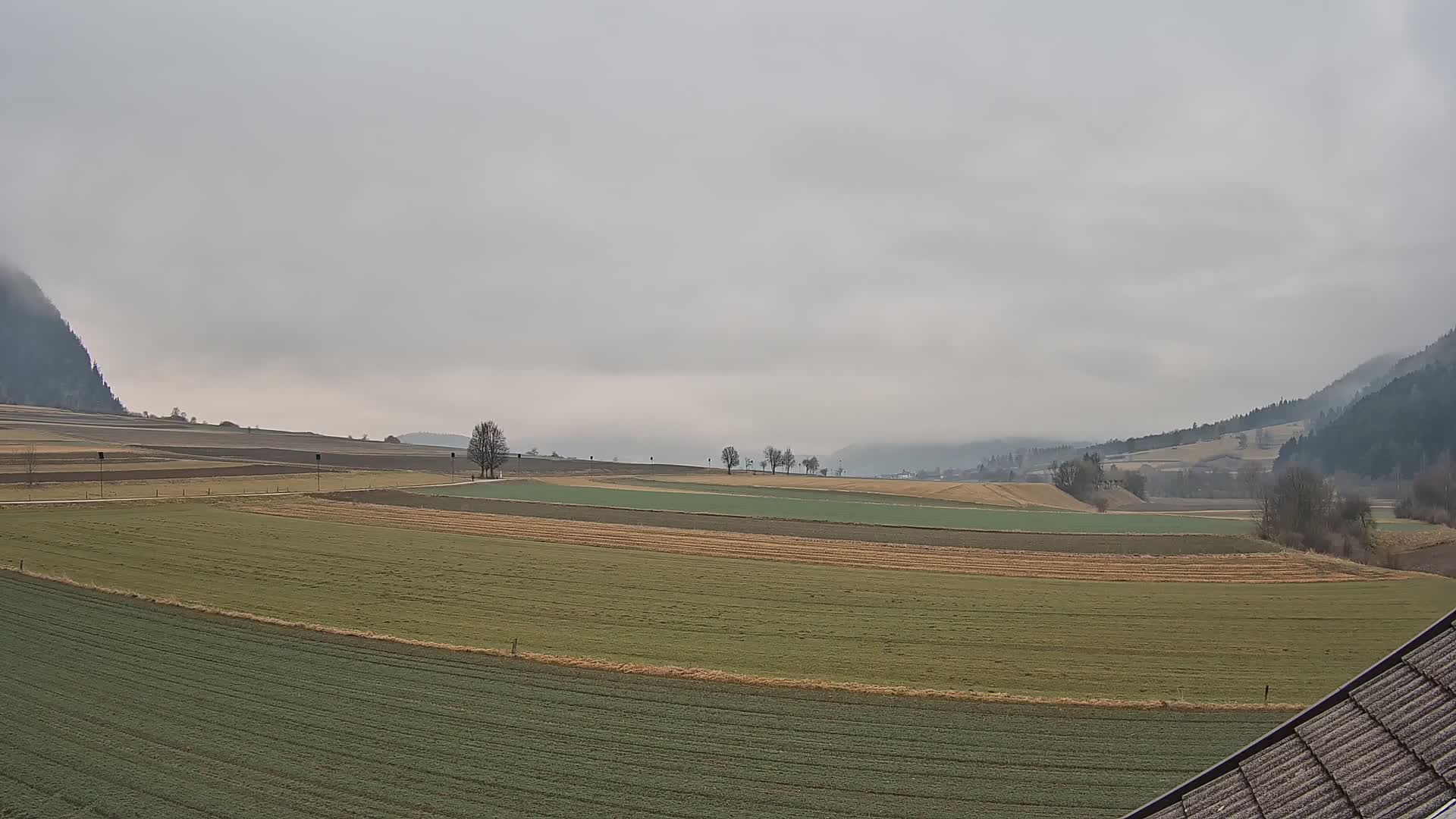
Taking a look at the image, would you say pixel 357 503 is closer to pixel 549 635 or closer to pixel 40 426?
pixel 549 635

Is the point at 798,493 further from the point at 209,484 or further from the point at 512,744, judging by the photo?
the point at 512,744

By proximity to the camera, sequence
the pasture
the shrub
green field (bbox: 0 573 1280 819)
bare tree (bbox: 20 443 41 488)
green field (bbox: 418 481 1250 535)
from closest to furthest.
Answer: green field (bbox: 0 573 1280 819)
the shrub
the pasture
green field (bbox: 418 481 1250 535)
bare tree (bbox: 20 443 41 488)

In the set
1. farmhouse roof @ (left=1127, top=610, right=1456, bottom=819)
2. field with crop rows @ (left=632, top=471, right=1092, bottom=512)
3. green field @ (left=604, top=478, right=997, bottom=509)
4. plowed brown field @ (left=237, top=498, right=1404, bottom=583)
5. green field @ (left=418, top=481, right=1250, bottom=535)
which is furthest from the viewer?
field with crop rows @ (left=632, top=471, right=1092, bottom=512)

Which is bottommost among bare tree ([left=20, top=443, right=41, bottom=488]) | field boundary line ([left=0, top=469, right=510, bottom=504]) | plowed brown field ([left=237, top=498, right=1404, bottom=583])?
plowed brown field ([left=237, top=498, right=1404, bottom=583])

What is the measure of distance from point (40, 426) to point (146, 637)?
217003 millimetres

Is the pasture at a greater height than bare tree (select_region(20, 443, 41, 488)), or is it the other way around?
bare tree (select_region(20, 443, 41, 488))

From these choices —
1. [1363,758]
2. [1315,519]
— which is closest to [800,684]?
[1363,758]

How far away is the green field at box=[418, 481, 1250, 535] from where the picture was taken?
243 feet

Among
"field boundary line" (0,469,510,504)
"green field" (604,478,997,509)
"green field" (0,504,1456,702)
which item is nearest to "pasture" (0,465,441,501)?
"field boundary line" (0,469,510,504)

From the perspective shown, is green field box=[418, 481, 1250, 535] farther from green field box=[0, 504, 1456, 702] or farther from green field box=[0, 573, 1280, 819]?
green field box=[0, 573, 1280, 819]

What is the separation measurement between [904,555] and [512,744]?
35987 millimetres

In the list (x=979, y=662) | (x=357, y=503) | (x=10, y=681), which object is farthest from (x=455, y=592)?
(x=357, y=503)

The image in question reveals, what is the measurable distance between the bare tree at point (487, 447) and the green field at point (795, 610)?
80460mm

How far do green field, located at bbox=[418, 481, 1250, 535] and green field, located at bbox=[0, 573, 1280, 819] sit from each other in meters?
51.5
